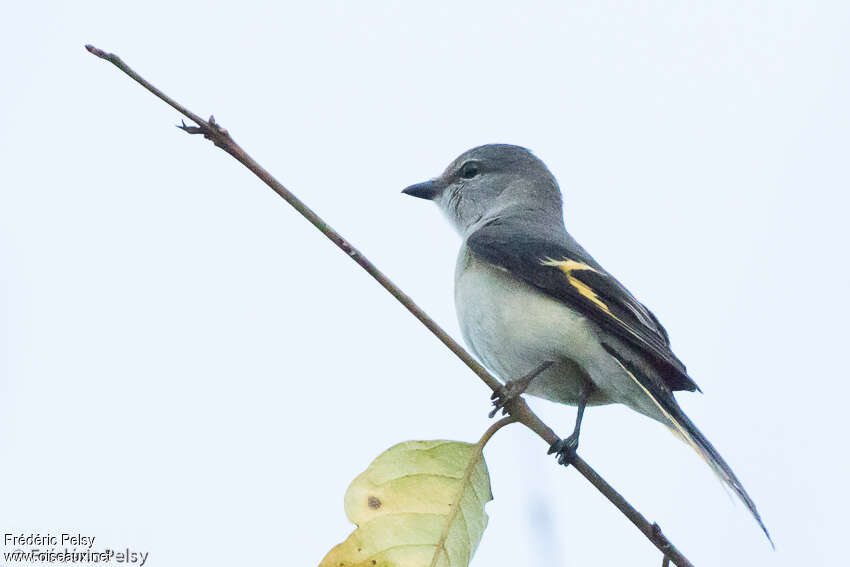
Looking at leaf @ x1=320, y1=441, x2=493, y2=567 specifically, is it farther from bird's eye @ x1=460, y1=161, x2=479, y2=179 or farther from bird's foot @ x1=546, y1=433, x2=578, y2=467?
bird's eye @ x1=460, y1=161, x2=479, y2=179

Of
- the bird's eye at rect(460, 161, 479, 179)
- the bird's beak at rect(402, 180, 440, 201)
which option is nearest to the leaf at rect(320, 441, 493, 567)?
the bird's beak at rect(402, 180, 440, 201)

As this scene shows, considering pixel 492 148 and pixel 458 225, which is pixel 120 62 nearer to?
pixel 458 225

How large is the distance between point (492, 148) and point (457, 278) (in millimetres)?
1855

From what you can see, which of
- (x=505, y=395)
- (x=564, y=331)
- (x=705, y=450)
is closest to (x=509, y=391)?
(x=505, y=395)

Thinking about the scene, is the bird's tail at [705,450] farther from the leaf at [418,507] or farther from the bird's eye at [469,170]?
the bird's eye at [469,170]

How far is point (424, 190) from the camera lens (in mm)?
6004

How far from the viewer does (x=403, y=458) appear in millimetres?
2730

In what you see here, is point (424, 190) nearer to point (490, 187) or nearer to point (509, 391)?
point (490, 187)

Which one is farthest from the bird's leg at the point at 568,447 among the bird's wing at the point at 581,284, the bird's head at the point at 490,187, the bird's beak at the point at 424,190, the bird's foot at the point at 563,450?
the bird's beak at the point at 424,190

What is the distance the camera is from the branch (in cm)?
214

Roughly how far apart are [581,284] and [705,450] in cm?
109

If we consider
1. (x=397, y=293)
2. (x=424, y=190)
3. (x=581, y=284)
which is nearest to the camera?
(x=397, y=293)

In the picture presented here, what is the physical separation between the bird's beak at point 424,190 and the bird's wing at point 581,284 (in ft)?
3.95

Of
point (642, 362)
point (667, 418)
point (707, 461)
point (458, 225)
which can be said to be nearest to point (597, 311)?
point (642, 362)
